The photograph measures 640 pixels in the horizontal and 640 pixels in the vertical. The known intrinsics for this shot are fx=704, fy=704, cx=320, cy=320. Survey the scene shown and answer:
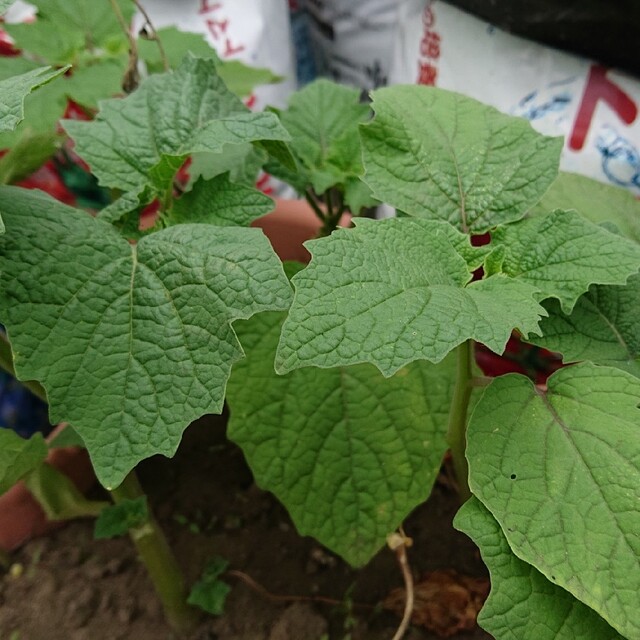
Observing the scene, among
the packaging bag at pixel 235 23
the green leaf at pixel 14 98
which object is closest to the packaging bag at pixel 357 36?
the packaging bag at pixel 235 23

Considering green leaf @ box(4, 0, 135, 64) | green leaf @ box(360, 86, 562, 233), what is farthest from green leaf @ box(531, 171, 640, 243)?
green leaf @ box(4, 0, 135, 64)

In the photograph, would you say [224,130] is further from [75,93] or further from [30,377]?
[75,93]

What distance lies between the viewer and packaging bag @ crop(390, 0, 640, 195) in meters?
1.09

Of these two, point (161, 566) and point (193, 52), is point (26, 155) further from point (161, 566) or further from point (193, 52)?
point (161, 566)

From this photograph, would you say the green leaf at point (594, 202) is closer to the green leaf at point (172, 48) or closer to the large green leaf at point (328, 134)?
the large green leaf at point (328, 134)

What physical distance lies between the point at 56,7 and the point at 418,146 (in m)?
0.63

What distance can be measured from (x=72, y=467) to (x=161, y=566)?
246 millimetres

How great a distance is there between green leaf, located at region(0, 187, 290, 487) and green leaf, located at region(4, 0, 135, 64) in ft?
1.63

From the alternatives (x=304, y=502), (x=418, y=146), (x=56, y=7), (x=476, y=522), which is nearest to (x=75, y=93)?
(x=56, y=7)

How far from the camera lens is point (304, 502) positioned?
0.72 metres

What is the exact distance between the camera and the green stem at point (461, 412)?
0.65m

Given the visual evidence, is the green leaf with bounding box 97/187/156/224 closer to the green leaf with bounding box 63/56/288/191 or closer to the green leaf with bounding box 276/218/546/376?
the green leaf with bounding box 63/56/288/191

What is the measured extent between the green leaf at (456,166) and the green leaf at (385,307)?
12cm

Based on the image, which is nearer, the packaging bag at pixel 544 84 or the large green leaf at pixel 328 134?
the large green leaf at pixel 328 134
